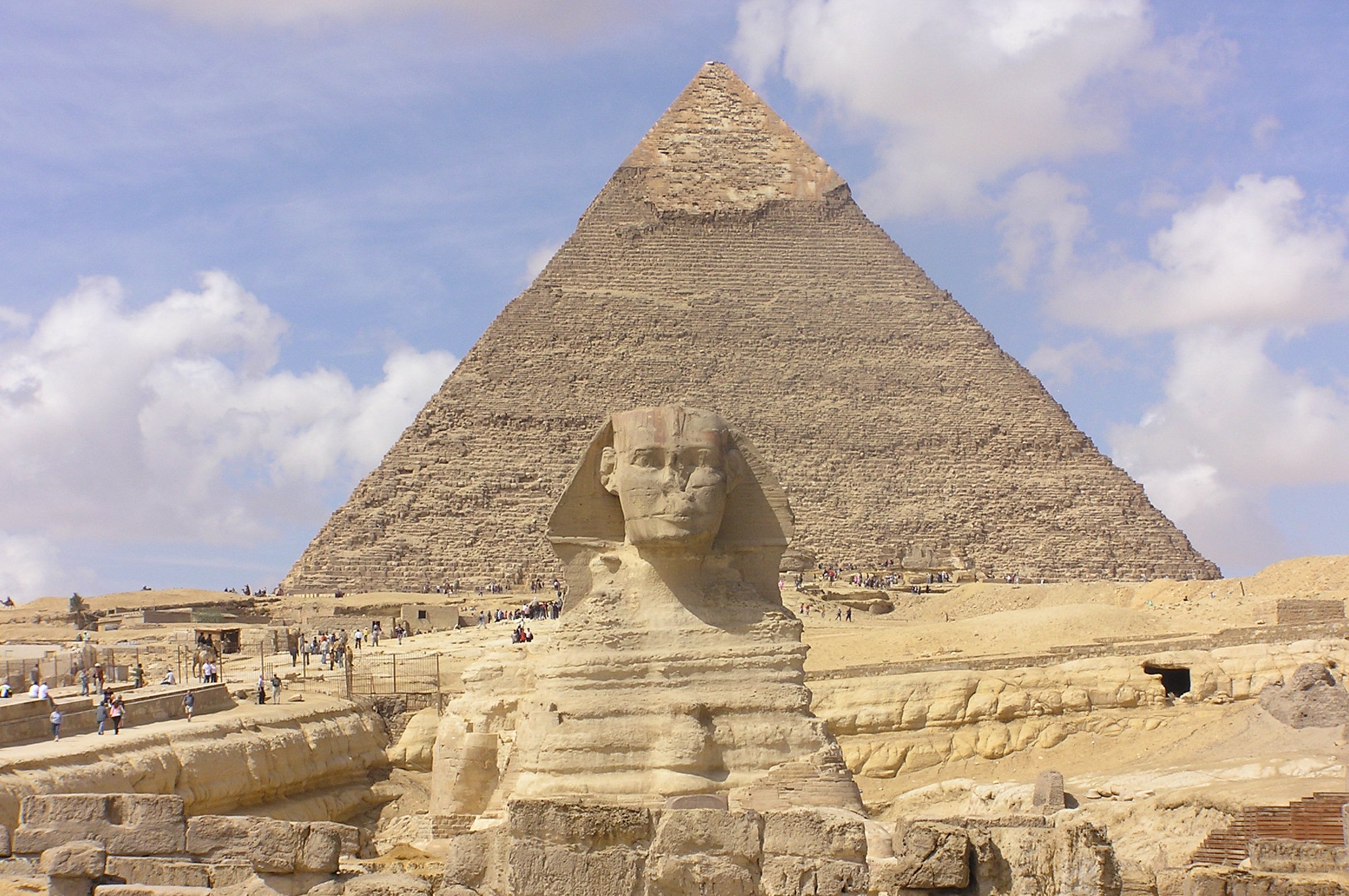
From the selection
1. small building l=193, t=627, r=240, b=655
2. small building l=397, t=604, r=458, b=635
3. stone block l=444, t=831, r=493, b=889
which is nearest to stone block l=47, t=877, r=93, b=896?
stone block l=444, t=831, r=493, b=889

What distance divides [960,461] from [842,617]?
67851 millimetres

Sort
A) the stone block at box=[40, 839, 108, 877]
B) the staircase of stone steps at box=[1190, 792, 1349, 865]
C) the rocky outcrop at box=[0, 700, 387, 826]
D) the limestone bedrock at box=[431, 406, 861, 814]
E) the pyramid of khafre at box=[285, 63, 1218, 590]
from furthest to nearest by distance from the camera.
A: the pyramid of khafre at box=[285, 63, 1218, 590]
the rocky outcrop at box=[0, 700, 387, 826]
the limestone bedrock at box=[431, 406, 861, 814]
the staircase of stone steps at box=[1190, 792, 1349, 865]
the stone block at box=[40, 839, 108, 877]

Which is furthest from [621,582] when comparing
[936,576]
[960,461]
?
[960,461]

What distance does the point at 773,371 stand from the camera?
102 meters

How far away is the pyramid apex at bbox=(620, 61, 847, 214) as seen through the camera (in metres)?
99.7

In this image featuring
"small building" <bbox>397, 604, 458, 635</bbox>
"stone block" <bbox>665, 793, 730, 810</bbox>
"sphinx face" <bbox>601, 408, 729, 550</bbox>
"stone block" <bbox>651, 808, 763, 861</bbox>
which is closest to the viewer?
"stone block" <bbox>651, 808, 763, 861</bbox>

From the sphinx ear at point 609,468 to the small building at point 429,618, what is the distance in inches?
880

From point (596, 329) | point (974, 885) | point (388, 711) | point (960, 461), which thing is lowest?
point (974, 885)

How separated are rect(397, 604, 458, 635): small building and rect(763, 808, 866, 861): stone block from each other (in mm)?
25331

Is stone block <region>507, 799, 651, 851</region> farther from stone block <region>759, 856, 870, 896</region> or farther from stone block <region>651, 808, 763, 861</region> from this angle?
stone block <region>759, 856, 870, 896</region>

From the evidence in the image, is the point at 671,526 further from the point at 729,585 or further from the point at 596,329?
the point at 596,329

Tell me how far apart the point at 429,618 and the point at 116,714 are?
22360mm

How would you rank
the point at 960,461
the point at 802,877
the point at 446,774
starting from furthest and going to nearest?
the point at 960,461 → the point at 446,774 → the point at 802,877

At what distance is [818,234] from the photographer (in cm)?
10044
